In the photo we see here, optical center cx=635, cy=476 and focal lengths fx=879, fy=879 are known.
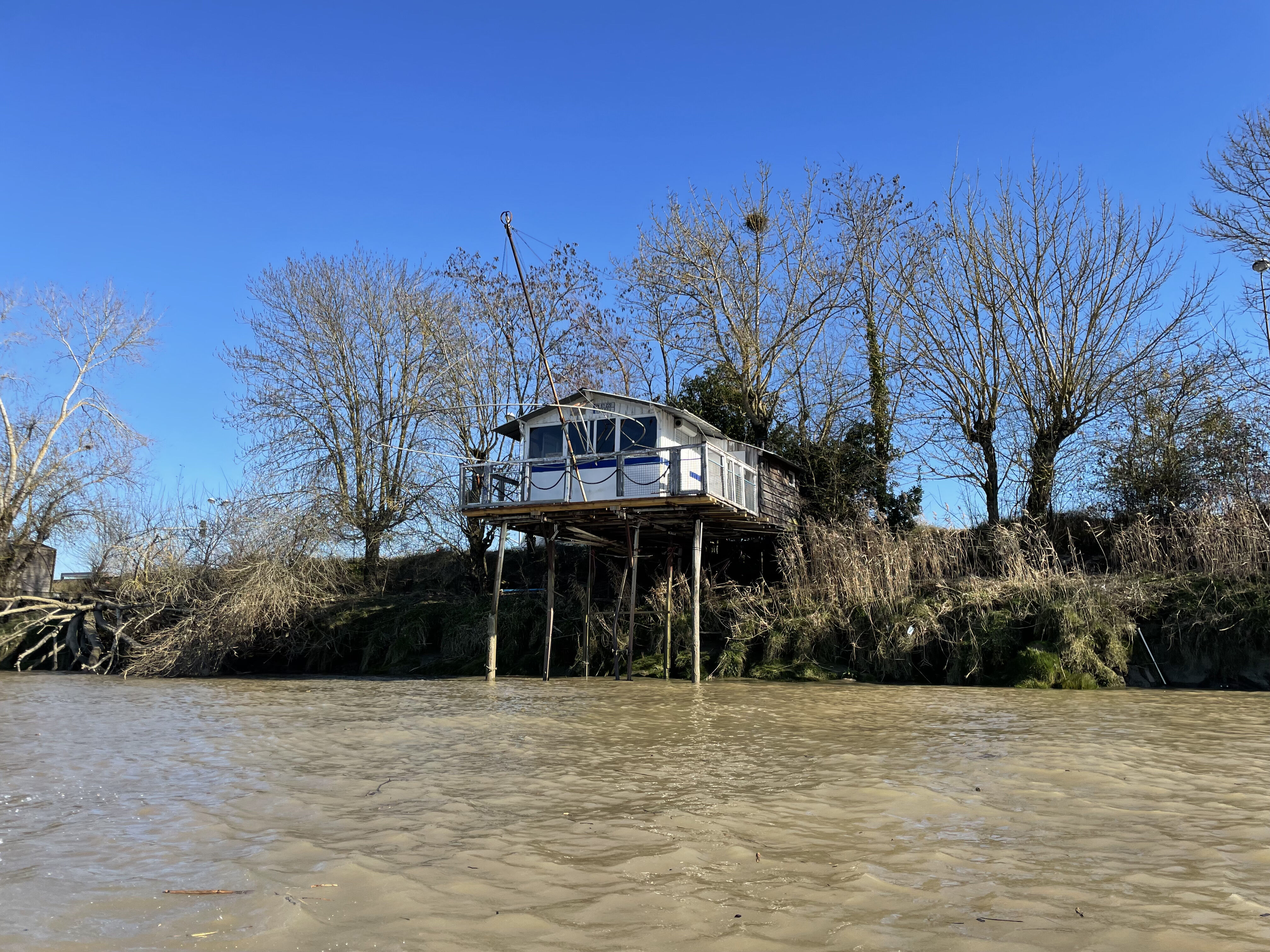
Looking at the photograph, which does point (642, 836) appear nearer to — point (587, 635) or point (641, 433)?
point (587, 635)

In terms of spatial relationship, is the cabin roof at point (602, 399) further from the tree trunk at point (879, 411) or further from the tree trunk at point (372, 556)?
the tree trunk at point (372, 556)

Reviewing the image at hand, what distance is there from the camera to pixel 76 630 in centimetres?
2391

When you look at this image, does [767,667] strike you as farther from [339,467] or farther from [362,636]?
[339,467]

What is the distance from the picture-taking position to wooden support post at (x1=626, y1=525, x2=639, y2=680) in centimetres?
1875

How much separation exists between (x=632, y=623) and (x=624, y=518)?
7.48 ft


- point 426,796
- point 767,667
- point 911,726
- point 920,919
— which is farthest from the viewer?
point 767,667

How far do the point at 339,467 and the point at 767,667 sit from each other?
1576cm

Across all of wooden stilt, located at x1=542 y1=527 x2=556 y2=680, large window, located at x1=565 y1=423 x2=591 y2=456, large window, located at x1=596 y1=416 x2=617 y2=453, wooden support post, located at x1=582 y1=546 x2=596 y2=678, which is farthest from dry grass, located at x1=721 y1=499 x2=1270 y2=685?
large window, located at x1=565 y1=423 x2=591 y2=456

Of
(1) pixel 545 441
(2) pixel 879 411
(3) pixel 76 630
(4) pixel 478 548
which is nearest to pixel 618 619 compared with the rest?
(1) pixel 545 441

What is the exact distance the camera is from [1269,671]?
1512 cm

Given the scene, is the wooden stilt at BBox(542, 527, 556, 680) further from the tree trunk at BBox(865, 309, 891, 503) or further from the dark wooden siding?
the tree trunk at BBox(865, 309, 891, 503)

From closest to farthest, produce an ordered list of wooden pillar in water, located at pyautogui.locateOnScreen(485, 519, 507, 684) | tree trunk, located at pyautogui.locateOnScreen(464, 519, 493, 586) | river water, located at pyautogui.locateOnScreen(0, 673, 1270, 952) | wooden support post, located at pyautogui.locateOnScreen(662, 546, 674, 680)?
river water, located at pyautogui.locateOnScreen(0, 673, 1270, 952) < wooden support post, located at pyautogui.locateOnScreen(662, 546, 674, 680) < wooden pillar in water, located at pyautogui.locateOnScreen(485, 519, 507, 684) < tree trunk, located at pyautogui.locateOnScreen(464, 519, 493, 586)

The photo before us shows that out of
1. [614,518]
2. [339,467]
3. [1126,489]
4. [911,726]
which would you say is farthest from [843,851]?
[339,467]

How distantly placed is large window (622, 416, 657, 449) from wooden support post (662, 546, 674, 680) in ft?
9.05
